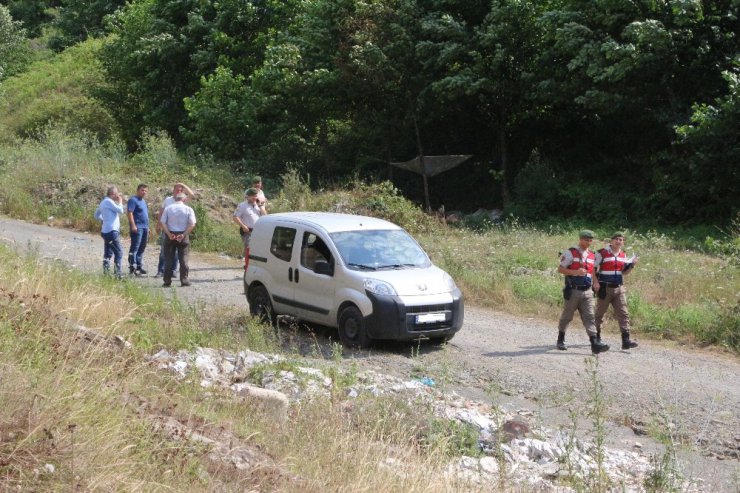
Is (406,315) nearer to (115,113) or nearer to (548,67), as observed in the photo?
(548,67)

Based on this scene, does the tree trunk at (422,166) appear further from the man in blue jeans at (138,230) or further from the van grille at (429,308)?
the van grille at (429,308)

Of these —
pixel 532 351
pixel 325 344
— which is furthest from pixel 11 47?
pixel 532 351

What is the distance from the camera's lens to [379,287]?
1176cm

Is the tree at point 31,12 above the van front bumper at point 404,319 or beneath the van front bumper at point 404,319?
above

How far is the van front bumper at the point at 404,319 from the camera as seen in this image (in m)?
11.5

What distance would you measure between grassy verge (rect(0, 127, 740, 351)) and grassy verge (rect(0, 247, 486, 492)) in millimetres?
7470

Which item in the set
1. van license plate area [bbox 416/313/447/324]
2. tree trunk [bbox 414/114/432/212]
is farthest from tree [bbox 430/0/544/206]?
van license plate area [bbox 416/313/447/324]

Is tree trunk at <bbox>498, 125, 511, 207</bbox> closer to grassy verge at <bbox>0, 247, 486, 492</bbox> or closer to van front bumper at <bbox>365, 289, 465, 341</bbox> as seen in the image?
van front bumper at <bbox>365, 289, 465, 341</bbox>

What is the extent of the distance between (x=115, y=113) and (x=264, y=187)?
11278 millimetres

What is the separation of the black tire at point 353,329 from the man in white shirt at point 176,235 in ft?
16.4

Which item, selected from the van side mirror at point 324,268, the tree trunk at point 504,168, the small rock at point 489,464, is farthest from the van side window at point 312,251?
the tree trunk at point 504,168

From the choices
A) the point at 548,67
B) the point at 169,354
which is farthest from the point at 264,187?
the point at 169,354

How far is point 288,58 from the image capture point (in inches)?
1134

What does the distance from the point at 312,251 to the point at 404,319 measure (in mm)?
1932
